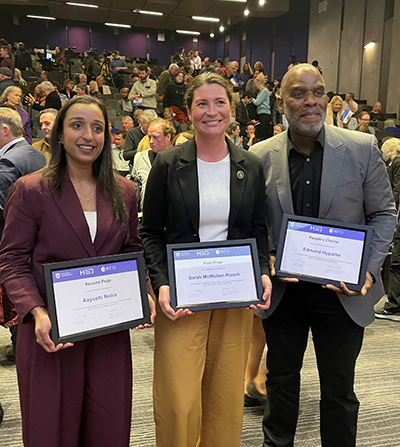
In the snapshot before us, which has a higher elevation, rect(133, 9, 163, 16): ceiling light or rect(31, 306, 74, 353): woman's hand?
rect(133, 9, 163, 16): ceiling light

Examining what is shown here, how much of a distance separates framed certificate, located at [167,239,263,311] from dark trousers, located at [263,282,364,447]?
300mm

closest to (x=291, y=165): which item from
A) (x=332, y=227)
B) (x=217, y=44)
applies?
(x=332, y=227)

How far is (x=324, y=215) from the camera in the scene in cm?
183

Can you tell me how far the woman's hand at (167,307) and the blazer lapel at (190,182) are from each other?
0.26 m

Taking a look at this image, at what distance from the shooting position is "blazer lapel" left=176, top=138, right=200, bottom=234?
176cm

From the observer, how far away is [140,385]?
2992 millimetres

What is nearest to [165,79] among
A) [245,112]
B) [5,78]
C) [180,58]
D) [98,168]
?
[245,112]

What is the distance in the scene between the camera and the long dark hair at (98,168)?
1.59 meters

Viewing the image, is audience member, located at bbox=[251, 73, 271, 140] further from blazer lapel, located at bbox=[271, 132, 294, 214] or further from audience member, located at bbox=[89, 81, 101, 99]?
blazer lapel, located at bbox=[271, 132, 294, 214]

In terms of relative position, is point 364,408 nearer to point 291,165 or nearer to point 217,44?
point 291,165

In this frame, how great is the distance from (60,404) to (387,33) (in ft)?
48.8

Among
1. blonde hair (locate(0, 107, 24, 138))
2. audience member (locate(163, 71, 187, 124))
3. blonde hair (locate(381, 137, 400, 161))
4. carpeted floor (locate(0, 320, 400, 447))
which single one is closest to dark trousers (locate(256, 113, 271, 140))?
audience member (locate(163, 71, 187, 124))

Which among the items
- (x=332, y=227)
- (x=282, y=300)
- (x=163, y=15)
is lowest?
(x=282, y=300)

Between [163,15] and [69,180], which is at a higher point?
[163,15]
